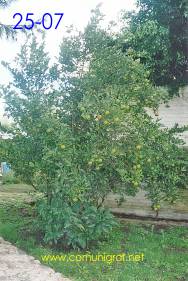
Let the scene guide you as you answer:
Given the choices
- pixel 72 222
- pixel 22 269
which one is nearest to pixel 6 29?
pixel 72 222

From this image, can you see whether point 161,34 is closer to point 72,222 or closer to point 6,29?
point 6,29

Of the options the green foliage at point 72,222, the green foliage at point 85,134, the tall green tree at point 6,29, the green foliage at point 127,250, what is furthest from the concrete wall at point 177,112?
the green foliage at point 72,222

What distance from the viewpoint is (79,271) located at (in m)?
6.94

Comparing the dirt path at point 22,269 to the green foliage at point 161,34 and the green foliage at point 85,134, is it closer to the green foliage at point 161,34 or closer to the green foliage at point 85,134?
the green foliage at point 85,134

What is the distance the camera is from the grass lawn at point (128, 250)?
6.94 m

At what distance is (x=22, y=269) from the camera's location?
675cm

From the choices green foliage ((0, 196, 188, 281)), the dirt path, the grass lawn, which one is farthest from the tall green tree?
the dirt path

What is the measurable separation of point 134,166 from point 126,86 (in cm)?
157

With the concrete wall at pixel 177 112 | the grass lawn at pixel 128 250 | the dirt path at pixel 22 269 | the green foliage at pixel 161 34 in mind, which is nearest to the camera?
the dirt path at pixel 22 269

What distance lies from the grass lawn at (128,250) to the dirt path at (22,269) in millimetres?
255

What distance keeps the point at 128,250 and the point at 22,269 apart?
2.29 metres

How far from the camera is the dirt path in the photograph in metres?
6.39

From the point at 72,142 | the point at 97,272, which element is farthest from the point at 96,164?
the point at 97,272

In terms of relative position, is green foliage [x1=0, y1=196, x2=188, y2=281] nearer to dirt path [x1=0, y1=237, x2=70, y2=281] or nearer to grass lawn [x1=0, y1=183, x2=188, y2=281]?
grass lawn [x1=0, y1=183, x2=188, y2=281]
